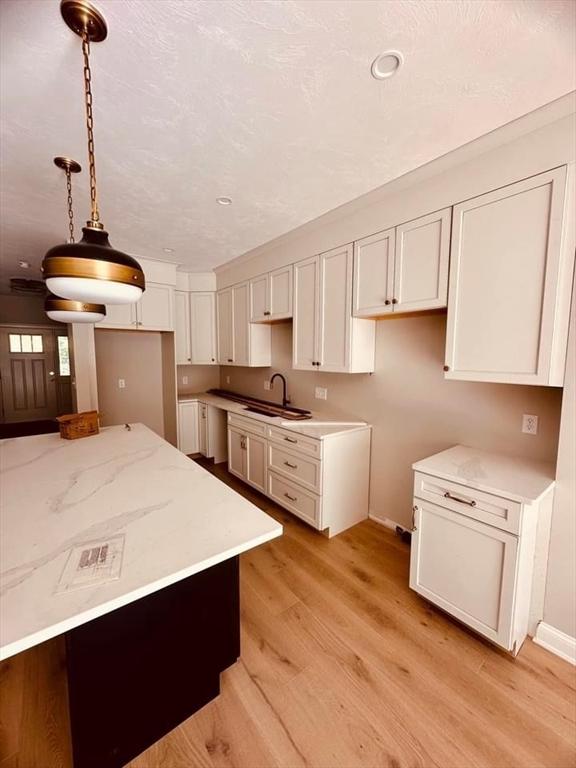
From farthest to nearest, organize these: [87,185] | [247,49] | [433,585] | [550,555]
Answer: [87,185] → [433,585] → [550,555] → [247,49]

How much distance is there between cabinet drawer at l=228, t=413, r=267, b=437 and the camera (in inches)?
119

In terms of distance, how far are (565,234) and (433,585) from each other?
6.23 feet

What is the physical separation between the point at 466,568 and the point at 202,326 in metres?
3.78

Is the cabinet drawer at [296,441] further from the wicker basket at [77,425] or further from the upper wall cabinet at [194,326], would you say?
the upper wall cabinet at [194,326]

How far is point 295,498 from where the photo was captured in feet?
8.81

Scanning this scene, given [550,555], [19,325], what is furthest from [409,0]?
[19,325]

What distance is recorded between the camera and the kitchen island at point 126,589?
0.83 m

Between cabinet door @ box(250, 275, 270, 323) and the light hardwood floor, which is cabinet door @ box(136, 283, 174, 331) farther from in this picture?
the light hardwood floor

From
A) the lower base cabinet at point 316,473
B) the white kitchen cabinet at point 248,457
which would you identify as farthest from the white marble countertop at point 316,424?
the white kitchen cabinet at point 248,457

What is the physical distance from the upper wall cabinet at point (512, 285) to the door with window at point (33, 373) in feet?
22.9

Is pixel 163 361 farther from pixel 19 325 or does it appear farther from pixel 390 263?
pixel 19 325

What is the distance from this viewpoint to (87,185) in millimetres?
2037

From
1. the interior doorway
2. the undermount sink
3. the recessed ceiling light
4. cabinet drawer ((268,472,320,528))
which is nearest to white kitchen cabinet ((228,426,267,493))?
cabinet drawer ((268,472,320,528))

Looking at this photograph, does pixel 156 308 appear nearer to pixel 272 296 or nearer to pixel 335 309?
pixel 272 296
